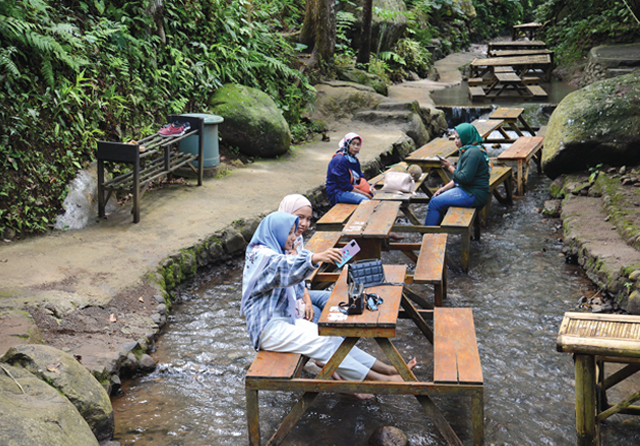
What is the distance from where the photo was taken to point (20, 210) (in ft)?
21.9

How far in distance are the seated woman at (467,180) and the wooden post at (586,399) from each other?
3.97 metres

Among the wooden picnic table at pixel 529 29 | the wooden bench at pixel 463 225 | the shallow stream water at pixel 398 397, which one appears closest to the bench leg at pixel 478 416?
the shallow stream water at pixel 398 397

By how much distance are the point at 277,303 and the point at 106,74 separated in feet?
20.1

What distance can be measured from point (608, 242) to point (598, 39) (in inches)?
571

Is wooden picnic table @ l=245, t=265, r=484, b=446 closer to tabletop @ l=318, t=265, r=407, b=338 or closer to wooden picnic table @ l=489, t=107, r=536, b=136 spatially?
tabletop @ l=318, t=265, r=407, b=338

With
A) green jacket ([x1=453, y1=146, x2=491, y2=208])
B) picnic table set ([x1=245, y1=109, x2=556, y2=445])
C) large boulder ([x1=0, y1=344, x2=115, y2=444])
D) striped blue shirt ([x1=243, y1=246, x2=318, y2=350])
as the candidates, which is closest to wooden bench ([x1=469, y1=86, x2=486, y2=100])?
green jacket ([x1=453, y1=146, x2=491, y2=208])

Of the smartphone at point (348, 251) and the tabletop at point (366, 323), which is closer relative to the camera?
the tabletop at point (366, 323)

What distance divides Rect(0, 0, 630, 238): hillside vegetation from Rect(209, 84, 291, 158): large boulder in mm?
417

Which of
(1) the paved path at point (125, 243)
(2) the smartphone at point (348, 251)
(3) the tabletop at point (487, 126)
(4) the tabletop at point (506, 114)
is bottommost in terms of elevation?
(1) the paved path at point (125, 243)

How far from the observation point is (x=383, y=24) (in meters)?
18.2

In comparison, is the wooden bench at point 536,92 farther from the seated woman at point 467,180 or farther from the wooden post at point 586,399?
the wooden post at point 586,399

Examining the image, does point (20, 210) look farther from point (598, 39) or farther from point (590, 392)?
point (598, 39)

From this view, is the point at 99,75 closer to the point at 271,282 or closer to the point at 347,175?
the point at 347,175

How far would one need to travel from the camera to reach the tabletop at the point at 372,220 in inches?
232
